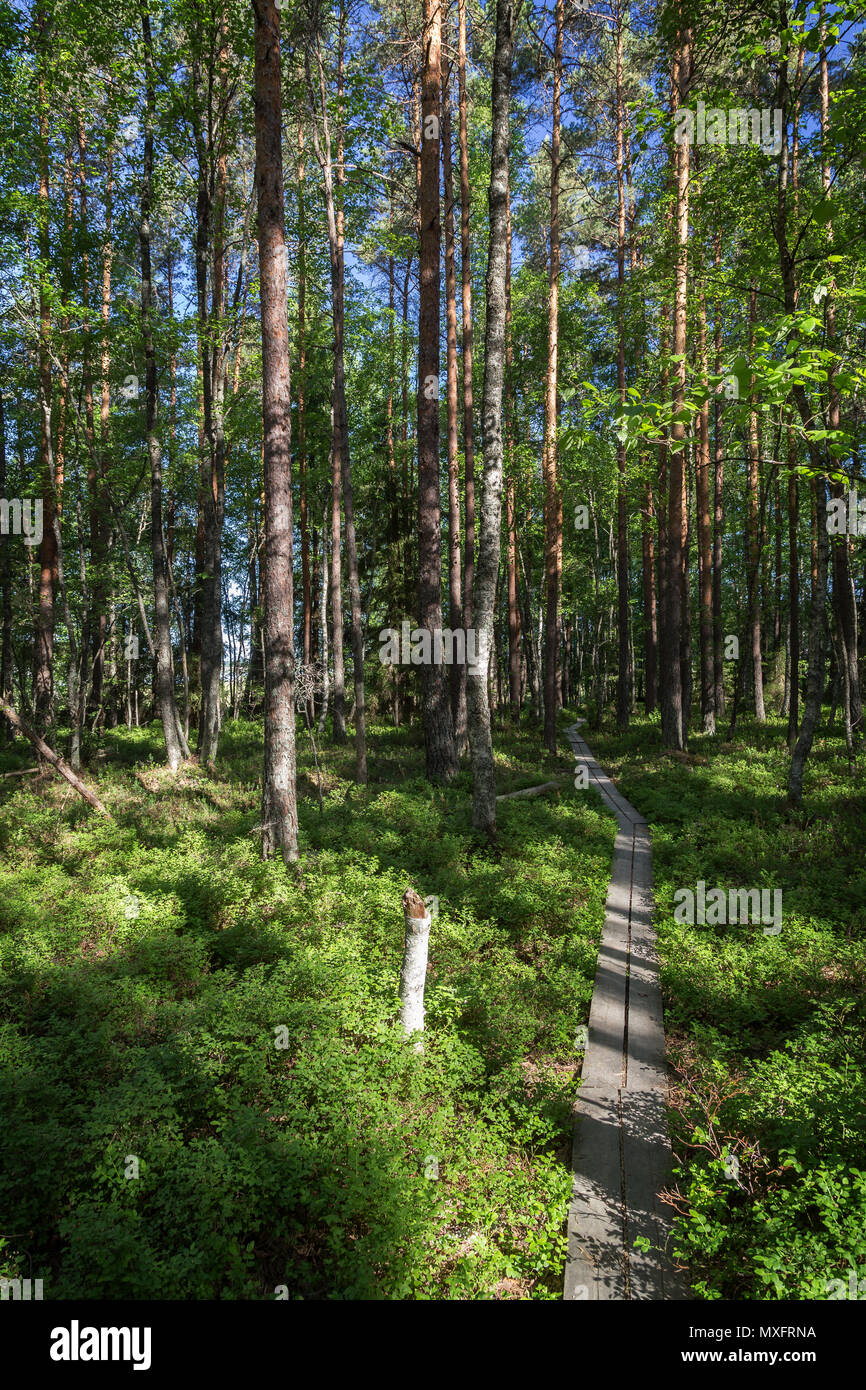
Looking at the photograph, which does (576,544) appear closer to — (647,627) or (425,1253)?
(647,627)

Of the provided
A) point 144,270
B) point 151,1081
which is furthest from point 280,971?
point 144,270

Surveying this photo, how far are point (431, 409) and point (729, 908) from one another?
34.9ft

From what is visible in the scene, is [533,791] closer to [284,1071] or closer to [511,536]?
[284,1071]

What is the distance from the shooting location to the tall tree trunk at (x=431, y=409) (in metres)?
11.7

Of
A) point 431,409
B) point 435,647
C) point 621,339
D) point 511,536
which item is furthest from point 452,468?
point 621,339

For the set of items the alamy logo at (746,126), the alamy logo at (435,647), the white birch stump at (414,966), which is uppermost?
the alamy logo at (746,126)

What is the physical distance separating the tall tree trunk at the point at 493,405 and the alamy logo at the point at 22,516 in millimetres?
12244

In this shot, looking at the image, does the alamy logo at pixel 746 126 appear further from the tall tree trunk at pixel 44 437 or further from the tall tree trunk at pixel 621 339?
the tall tree trunk at pixel 44 437

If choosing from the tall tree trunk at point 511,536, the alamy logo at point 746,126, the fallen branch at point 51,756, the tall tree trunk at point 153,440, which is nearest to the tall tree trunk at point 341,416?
the tall tree trunk at point 153,440

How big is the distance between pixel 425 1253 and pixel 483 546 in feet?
25.9

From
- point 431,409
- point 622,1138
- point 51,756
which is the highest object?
point 431,409

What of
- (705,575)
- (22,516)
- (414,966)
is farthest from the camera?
(705,575)

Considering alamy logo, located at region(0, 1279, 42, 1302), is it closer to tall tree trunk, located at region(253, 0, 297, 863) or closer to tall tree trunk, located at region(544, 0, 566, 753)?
tall tree trunk, located at region(253, 0, 297, 863)
